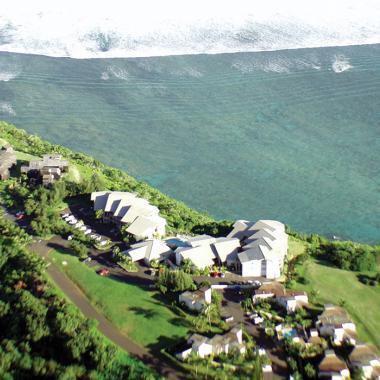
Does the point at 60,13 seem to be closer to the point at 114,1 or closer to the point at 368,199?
the point at 114,1

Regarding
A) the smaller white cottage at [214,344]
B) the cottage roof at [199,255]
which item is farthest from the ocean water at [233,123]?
the smaller white cottage at [214,344]

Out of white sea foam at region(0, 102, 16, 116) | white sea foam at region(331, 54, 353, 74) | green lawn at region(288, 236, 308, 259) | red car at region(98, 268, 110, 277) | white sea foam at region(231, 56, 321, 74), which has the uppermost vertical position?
red car at region(98, 268, 110, 277)

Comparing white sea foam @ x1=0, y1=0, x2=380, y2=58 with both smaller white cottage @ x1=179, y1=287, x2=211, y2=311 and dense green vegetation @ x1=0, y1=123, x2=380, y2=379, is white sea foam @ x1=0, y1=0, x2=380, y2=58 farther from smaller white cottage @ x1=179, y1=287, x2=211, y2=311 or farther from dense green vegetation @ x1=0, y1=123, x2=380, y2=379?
smaller white cottage @ x1=179, y1=287, x2=211, y2=311

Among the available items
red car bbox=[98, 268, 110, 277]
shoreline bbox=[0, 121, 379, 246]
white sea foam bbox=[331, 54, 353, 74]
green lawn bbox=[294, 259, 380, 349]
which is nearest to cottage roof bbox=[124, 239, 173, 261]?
red car bbox=[98, 268, 110, 277]

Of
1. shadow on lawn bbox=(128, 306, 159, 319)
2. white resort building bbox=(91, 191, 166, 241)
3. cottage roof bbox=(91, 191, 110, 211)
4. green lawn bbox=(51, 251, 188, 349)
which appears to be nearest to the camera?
green lawn bbox=(51, 251, 188, 349)

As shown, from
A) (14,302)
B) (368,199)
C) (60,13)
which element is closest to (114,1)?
(60,13)
